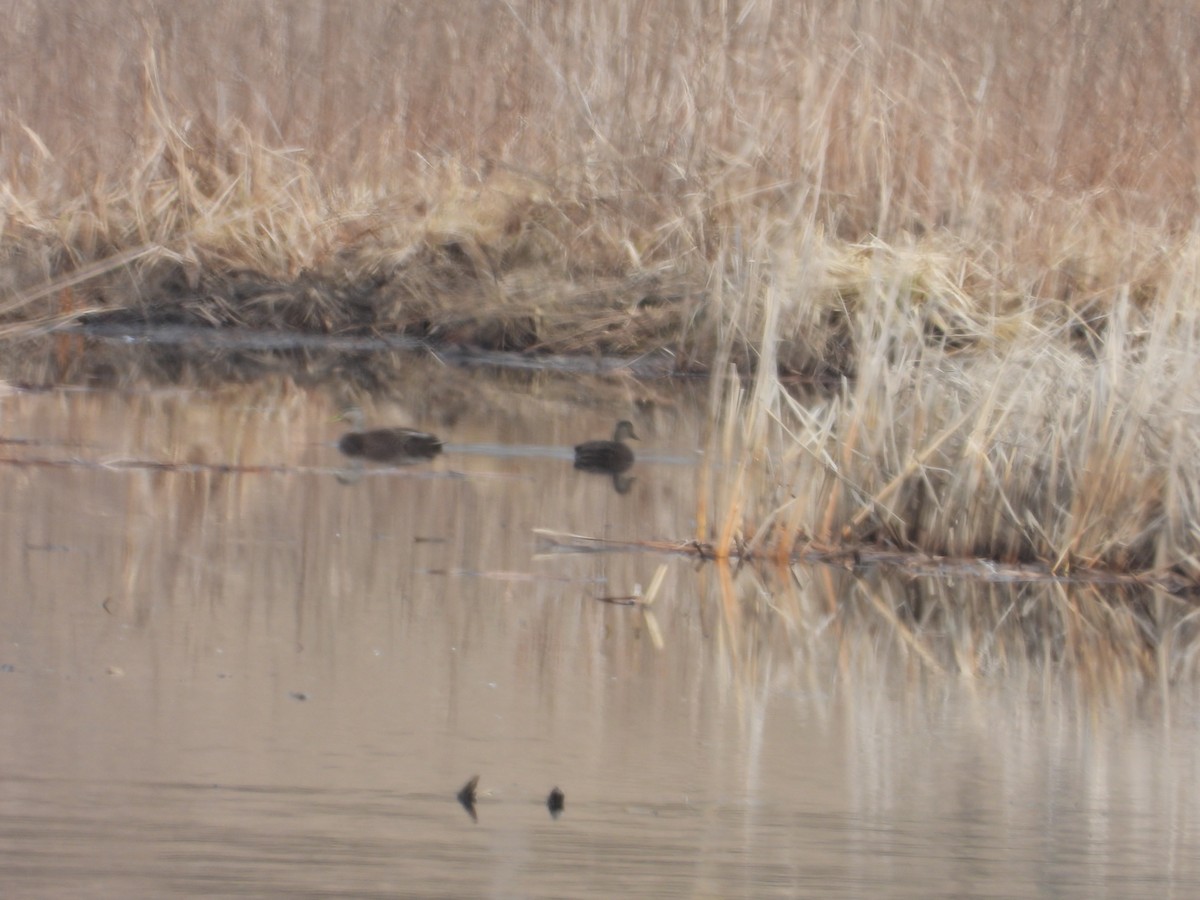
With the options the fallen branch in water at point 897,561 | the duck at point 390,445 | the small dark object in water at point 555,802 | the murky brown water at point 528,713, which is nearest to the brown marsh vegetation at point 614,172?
the duck at point 390,445

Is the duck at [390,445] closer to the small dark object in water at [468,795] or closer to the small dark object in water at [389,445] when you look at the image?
the small dark object in water at [389,445]

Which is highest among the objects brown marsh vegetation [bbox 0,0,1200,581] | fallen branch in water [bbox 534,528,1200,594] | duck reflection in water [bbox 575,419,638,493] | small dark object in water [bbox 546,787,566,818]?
brown marsh vegetation [bbox 0,0,1200,581]

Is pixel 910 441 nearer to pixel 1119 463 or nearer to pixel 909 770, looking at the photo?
pixel 1119 463

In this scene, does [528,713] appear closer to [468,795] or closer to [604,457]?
[468,795]

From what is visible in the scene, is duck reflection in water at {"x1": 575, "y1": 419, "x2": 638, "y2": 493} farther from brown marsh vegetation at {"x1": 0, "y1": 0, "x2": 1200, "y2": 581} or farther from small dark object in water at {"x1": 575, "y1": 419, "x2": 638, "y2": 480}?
brown marsh vegetation at {"x1": 0, "y1": 0, "x2": 1200, "y2": 581}

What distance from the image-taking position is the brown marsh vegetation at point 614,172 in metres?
9.90

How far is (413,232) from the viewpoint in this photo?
34.9 ft

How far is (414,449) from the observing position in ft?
21.6

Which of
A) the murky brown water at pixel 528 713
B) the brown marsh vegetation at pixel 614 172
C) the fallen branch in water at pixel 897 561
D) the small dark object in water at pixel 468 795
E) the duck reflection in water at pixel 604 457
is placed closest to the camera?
the murky brown water at pixel 528 713

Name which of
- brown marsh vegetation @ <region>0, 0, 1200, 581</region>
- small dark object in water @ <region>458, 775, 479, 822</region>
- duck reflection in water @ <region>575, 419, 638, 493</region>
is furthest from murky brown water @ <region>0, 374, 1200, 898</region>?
brown marsh vegetation @ <region>0, 0, 1200, 581</region>

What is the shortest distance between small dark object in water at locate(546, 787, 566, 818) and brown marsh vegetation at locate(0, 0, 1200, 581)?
5.17 metres

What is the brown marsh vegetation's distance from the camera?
990 cm

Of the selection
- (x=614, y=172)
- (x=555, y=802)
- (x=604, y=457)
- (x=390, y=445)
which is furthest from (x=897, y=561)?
(x=614, y=172)

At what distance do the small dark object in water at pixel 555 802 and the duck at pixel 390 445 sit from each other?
3.46 meters
